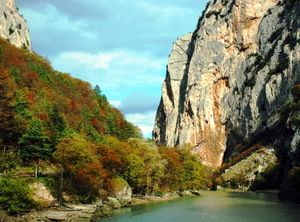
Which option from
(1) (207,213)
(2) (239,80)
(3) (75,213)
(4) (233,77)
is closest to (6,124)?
(3) (75,213)

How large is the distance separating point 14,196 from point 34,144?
11.4 metres

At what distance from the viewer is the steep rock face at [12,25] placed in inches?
5458

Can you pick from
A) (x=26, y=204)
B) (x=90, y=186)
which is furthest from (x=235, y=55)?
(x=26, y=204)

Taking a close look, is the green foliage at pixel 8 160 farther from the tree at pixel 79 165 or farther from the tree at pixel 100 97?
the tree at pixel 100 97

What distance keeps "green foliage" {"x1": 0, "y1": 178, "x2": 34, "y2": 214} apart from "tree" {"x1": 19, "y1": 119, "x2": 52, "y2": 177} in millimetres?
7904

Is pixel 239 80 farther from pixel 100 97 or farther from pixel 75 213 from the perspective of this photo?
pixel 75 213

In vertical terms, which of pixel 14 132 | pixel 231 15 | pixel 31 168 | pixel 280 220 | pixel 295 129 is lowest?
pixel 280 220

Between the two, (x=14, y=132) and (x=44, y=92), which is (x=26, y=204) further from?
(x=44, y=92)

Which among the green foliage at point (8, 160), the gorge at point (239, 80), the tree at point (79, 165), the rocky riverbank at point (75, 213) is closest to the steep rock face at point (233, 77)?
the gorge at point (239, 80)

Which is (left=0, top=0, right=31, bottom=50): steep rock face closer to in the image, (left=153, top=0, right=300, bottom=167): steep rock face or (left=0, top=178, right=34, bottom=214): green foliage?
(left=153, top=0, right=300, bottom=167): steep rock face

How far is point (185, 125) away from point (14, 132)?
444 feet

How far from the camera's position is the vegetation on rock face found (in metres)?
63.2

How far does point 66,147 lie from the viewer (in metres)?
63.7

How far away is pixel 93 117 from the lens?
113 m
